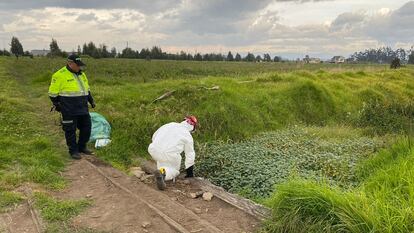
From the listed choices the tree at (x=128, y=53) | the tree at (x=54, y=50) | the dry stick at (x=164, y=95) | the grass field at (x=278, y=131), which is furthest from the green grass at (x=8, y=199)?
the tree at (x=128, y=53)

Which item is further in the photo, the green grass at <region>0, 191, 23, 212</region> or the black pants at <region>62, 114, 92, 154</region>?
the black pants at <region>62, 114, 92, 154</region>

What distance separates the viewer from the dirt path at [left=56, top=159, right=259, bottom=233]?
4.91m

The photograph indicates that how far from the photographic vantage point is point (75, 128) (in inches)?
311

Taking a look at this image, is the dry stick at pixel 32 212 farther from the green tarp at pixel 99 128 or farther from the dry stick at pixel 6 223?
the green tarp at pixel 99 128

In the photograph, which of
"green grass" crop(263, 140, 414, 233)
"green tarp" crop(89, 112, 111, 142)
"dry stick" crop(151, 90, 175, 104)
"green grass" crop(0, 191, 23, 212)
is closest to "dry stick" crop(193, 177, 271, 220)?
"green grass" crop(263, 140, 414, 233)

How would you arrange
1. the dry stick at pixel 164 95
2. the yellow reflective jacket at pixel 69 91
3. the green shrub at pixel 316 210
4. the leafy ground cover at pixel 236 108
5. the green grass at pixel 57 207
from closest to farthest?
the green shrub at pixel 316 210 → the green grass at pixel 57 207 → the yellow reflective jacket at pixel 69 91 → the leafy ground cover at pixel 236 108 → the dry stick at pixel 164 95

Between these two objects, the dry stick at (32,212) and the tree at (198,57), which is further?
the tree at (198,57)

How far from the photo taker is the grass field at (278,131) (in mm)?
4328

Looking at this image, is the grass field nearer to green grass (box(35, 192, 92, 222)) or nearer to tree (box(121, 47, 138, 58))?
green grass (box(35, 192, 92, 222))

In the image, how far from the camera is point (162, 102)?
12.0 meters

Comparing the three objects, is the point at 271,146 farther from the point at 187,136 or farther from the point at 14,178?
the point at 14,178

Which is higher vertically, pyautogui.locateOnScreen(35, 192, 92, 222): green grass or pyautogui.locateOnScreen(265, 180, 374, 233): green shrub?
pyautogui.locateOnScreen(265, 180, 374, 233): green shrub

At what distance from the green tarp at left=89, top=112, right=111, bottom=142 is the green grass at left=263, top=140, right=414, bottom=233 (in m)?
5.40

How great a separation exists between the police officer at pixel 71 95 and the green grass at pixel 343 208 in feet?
14.9
